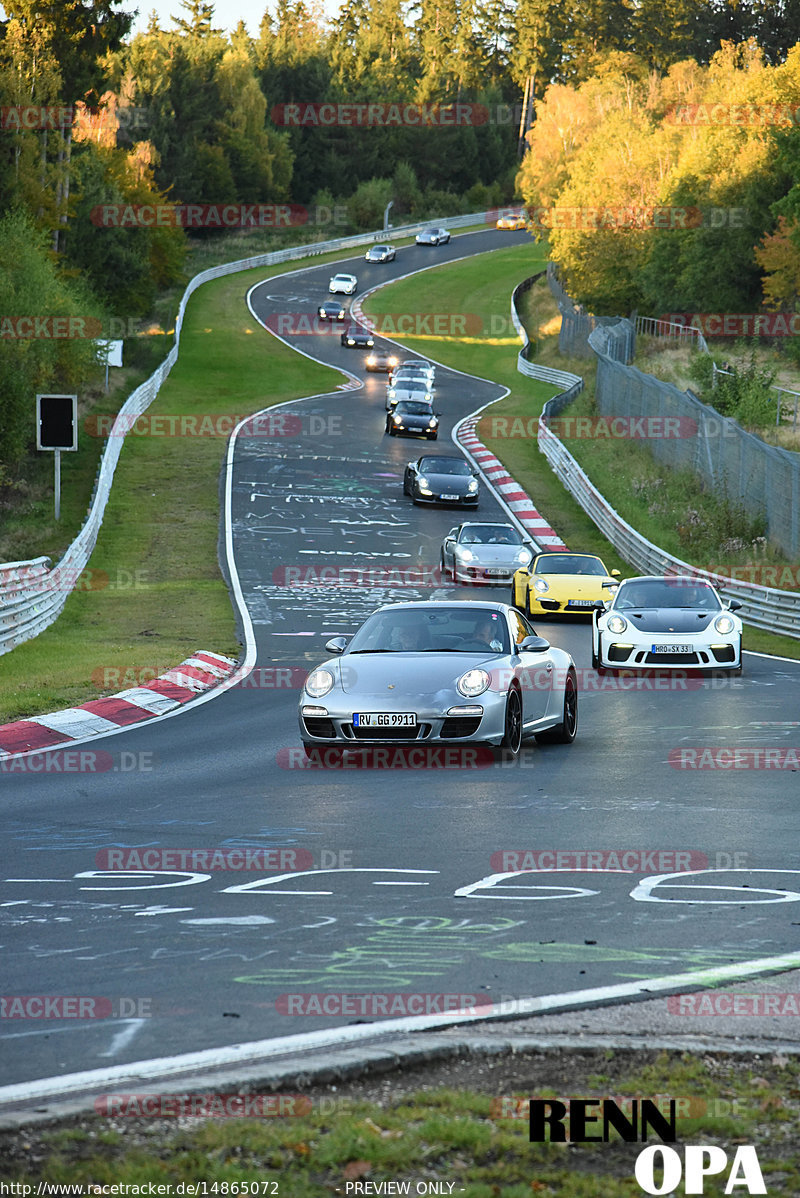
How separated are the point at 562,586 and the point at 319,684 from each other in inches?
607

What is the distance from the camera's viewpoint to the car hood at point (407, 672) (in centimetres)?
1299

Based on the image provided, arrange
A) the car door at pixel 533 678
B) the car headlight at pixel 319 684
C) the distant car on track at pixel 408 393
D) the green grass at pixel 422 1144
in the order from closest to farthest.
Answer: the green grass at pixel 422 1144 → the car headlight at pixel 319 684 → the car door at pixel 533 678 → the distant car on track at pixel 408 393

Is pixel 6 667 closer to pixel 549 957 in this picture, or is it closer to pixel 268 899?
pixel 268 899

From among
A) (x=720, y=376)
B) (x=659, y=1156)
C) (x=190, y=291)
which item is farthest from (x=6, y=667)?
(x=190, y=291)

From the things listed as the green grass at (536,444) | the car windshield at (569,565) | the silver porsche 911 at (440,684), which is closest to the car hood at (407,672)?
the silver porsche 911 at (440,684)

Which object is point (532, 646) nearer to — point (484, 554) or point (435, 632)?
point (435, 632)

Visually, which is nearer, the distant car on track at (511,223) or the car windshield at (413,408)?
the car windshield at (413,408)

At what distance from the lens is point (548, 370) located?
72188 mm

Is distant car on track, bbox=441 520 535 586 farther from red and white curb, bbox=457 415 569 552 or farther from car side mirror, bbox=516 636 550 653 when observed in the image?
car side mirror, bbox=516 636 550 653

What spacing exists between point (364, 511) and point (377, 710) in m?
31.1

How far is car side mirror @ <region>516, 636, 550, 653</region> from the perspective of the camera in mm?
14000

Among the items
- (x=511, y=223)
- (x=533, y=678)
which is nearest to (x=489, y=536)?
(x=533, y=678)

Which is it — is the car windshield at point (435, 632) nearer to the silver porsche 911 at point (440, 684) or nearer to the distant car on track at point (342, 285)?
the silver porsche 911 at point (440, 684)

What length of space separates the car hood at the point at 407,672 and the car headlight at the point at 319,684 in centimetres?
12
